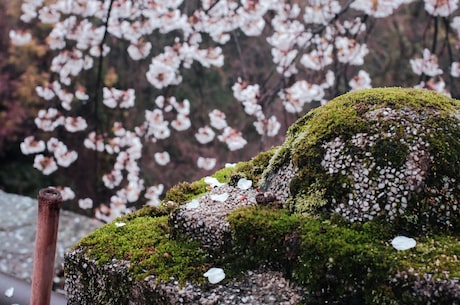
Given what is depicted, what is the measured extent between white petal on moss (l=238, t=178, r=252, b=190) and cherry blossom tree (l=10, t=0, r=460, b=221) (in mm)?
2723

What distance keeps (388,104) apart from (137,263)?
65 cm

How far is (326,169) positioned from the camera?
1.05 metres

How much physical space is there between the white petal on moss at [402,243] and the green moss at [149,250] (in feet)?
1.27

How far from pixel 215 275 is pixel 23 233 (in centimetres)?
365

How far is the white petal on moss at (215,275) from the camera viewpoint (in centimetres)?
101

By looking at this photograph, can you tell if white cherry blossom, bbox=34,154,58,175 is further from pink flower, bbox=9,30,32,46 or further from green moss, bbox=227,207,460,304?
green moss, bbox=227,207,460,304

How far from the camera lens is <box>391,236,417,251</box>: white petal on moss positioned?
0.93 metres

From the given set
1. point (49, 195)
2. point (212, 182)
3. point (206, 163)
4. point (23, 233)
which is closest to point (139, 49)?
point (206, 163)

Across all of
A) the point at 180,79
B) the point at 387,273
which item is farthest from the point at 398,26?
the point at 387,273

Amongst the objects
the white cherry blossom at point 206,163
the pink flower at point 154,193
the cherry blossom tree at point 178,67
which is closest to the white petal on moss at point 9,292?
the cherry blossom tree at point 178,67

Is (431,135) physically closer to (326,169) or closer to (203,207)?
(326,169)

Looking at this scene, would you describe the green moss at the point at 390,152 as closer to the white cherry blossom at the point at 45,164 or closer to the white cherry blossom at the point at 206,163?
the white cherry blossom at the point at 206,163

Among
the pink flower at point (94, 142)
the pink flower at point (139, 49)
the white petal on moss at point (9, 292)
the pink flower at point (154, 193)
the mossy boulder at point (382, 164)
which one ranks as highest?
the pink flower at point (139, 49)

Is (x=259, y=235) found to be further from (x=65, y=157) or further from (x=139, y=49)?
(x=65, y=157)
